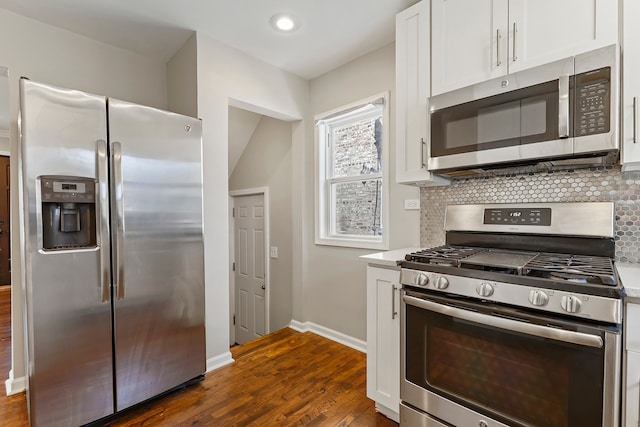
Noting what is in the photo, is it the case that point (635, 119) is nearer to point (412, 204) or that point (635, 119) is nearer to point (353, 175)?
point (412, 204)

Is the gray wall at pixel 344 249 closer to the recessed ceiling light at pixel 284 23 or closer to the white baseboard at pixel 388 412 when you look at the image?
the recessed ceiling light at pixel 284 23

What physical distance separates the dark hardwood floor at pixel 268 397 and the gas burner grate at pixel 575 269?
125 centimetres

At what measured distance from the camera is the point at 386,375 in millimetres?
1798

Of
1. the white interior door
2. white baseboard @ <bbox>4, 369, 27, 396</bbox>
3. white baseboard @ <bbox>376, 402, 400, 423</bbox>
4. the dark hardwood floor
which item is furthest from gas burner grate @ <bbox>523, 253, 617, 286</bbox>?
white baseboard @ <bbox>4, 369, 27, 396</bbox>

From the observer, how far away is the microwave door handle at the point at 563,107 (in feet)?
4.51

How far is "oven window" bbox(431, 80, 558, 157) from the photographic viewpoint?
4.73ft

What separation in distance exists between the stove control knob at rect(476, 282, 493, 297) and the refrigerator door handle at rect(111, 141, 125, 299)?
1.94 metres

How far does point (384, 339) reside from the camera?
5.92 feet

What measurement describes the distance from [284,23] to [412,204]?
1704 millimetres

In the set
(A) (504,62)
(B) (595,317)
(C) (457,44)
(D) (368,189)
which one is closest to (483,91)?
(A) (504,62)

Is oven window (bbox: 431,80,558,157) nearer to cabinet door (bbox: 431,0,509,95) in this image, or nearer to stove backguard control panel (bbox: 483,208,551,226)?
cabinet door (bbox: 431,0,509,95)

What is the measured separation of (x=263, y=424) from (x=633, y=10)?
2.75m

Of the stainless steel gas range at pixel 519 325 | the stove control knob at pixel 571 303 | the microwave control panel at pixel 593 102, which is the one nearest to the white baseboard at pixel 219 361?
the stainless steel gas range at pixel 519 325

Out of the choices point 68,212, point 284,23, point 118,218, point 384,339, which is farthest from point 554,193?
point 68,212
